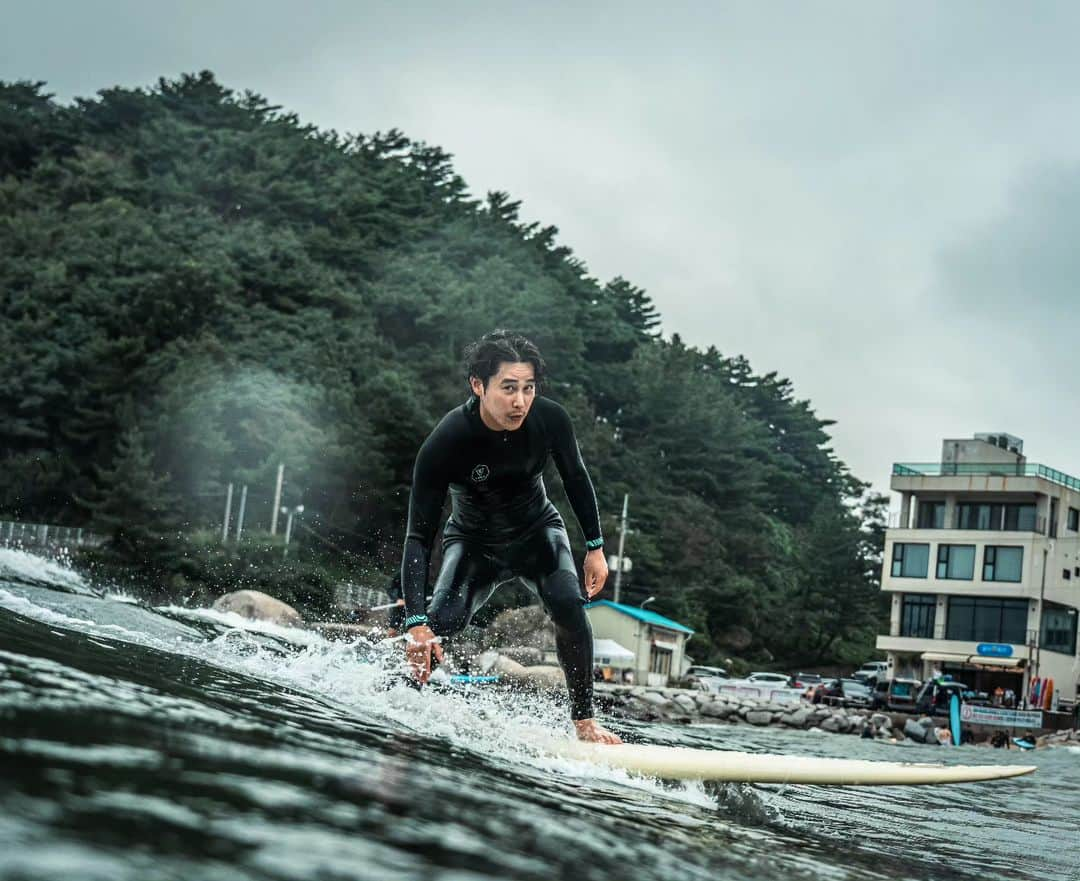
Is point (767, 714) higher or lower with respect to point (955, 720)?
lower

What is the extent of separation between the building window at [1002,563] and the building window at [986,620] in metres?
1.03

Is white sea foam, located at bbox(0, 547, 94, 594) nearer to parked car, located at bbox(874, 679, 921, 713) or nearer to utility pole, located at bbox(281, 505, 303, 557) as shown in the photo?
utility pole, located at bbox(281, 505, 303, 557)

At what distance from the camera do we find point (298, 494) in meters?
43.2

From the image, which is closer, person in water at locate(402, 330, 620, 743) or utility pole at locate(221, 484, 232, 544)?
person in water at locate(402, 330, 620, 743)

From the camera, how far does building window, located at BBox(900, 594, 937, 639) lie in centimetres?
5622

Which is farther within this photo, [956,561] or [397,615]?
[956,561]

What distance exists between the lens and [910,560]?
57219 millimetres

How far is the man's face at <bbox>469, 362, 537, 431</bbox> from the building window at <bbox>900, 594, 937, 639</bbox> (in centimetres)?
5385

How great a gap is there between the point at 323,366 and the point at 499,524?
142 feet

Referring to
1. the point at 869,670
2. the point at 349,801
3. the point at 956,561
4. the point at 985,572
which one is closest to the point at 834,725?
the point at 985,572

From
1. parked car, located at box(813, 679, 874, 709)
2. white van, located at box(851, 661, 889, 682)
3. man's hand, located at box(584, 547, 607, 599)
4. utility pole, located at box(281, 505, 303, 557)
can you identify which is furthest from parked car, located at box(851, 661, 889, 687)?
man's hand, located at box(584, 547, 607, 599)

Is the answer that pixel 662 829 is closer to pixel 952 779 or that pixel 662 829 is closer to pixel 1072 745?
pixel 952 779

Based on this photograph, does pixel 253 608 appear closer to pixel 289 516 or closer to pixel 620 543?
Result: pixel 289 516

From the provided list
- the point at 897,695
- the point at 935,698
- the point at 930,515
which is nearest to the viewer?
the point at 935,698
